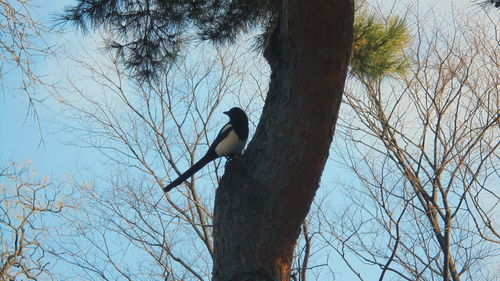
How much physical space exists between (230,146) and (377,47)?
186cm

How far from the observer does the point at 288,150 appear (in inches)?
86.5

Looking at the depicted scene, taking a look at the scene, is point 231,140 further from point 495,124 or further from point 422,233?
point 495,124

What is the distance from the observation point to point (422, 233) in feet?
16.3

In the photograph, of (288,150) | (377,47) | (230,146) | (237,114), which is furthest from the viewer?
(377,47)

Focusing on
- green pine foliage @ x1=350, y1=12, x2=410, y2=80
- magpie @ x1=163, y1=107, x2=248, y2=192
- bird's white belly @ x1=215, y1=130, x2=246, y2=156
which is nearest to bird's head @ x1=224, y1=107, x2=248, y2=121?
magpie @ x1=163, y1=107, x2=248, y2=192

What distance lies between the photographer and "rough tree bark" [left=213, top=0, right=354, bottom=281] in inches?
84.0

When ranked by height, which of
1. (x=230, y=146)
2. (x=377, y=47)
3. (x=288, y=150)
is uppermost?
(x=377, y=47)

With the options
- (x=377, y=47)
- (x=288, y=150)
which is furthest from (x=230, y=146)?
(x=377, y=47)

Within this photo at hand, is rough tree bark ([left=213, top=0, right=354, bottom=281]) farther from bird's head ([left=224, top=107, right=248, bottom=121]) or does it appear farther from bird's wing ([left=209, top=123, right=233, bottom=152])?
bird's head ([left=224, top=107, right=248, bottom=121])

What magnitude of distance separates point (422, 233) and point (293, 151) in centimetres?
321

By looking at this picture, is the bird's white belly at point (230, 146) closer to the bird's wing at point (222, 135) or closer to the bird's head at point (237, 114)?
the bird's wing at point (222, 135)

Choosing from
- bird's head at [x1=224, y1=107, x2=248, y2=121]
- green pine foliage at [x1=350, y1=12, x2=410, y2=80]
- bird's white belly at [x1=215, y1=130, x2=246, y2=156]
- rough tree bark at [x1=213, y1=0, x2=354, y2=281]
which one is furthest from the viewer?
green pine foliage at [x1=350, y1=12, x2=410, y2=80]

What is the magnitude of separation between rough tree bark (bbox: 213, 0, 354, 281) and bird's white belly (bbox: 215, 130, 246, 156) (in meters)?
Result: 1.16

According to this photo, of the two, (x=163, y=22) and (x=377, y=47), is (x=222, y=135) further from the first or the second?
(x=377, y=47)
